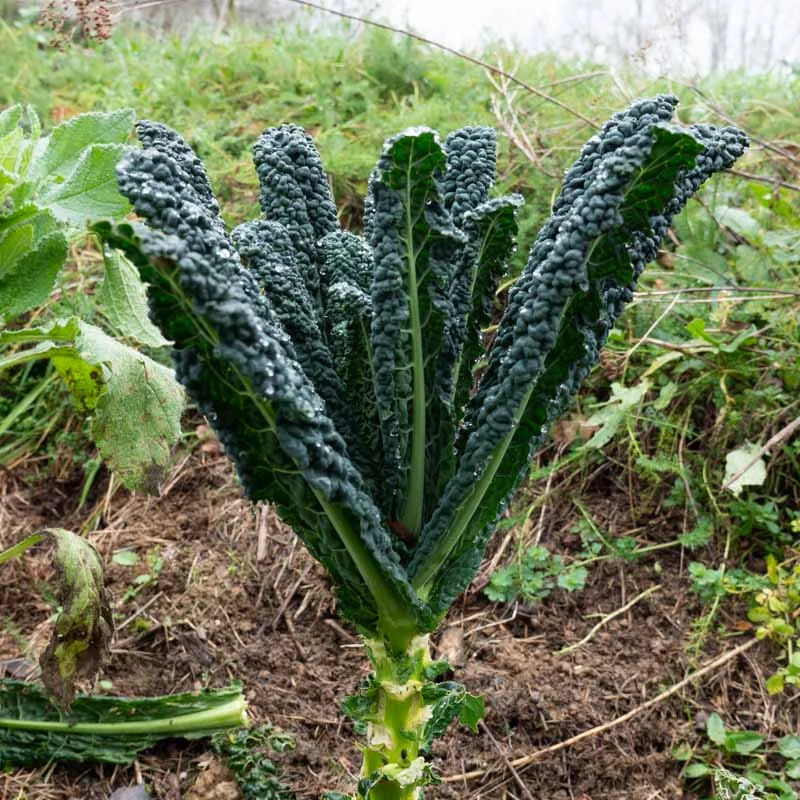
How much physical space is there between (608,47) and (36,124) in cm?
279

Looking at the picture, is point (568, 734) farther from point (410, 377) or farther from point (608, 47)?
point (608, 47)

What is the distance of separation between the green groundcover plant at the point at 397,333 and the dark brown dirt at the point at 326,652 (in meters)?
0.58

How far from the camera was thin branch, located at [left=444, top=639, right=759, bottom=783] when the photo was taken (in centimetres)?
156

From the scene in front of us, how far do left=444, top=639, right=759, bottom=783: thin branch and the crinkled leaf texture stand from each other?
1.96 ft

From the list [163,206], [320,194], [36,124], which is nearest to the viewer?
[163,206]

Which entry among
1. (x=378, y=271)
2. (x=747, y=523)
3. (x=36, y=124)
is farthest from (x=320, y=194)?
(x=747, y=523)

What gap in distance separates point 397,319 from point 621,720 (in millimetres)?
1033

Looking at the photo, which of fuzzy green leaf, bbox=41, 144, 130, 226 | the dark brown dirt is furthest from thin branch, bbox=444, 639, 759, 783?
fuzzy green leaf, bbox=41, 144, 130, 226

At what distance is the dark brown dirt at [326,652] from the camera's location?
1.57m

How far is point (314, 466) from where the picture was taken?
34.0 inches

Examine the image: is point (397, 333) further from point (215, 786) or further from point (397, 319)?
point (215, 786)

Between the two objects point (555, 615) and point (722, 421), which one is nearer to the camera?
point (555, 615)

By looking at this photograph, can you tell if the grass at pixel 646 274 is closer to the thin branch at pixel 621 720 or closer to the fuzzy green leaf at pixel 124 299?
the thin branch at pixel 621 720

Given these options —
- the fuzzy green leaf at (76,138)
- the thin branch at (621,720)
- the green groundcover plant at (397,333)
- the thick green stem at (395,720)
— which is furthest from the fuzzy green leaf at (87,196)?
the thin branch at (621,720)
